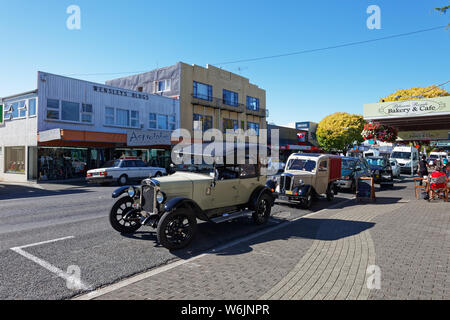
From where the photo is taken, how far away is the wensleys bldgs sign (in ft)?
35.6

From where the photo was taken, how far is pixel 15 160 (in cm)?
2256

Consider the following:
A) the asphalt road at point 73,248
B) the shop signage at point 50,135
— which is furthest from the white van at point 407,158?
the shop signage at point 50,135

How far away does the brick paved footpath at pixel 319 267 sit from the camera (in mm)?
3910

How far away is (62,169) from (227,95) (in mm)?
21300

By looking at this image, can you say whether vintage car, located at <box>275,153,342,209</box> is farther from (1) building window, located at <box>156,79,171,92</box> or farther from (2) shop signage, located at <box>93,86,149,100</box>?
(1) building window, located at <box>156,79,171,92</box>

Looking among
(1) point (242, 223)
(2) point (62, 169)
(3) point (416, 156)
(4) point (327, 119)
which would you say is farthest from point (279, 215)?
(4) point (327, 119)

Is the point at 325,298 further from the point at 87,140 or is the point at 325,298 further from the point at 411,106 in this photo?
the point at 87,140

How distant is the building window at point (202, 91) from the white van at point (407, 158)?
20.7 meters

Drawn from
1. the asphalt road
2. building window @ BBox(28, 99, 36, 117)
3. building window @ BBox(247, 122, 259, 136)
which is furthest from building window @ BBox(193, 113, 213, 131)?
the asphalt road

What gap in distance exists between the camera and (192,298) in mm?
3797

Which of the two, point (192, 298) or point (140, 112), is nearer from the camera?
point (192, 298)

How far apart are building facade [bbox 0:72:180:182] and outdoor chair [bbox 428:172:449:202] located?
19028 millimetres

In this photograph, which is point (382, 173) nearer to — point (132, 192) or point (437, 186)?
point (437, 186)

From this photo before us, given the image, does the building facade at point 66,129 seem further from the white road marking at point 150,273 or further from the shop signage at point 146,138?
the white road marking at point 150,273
